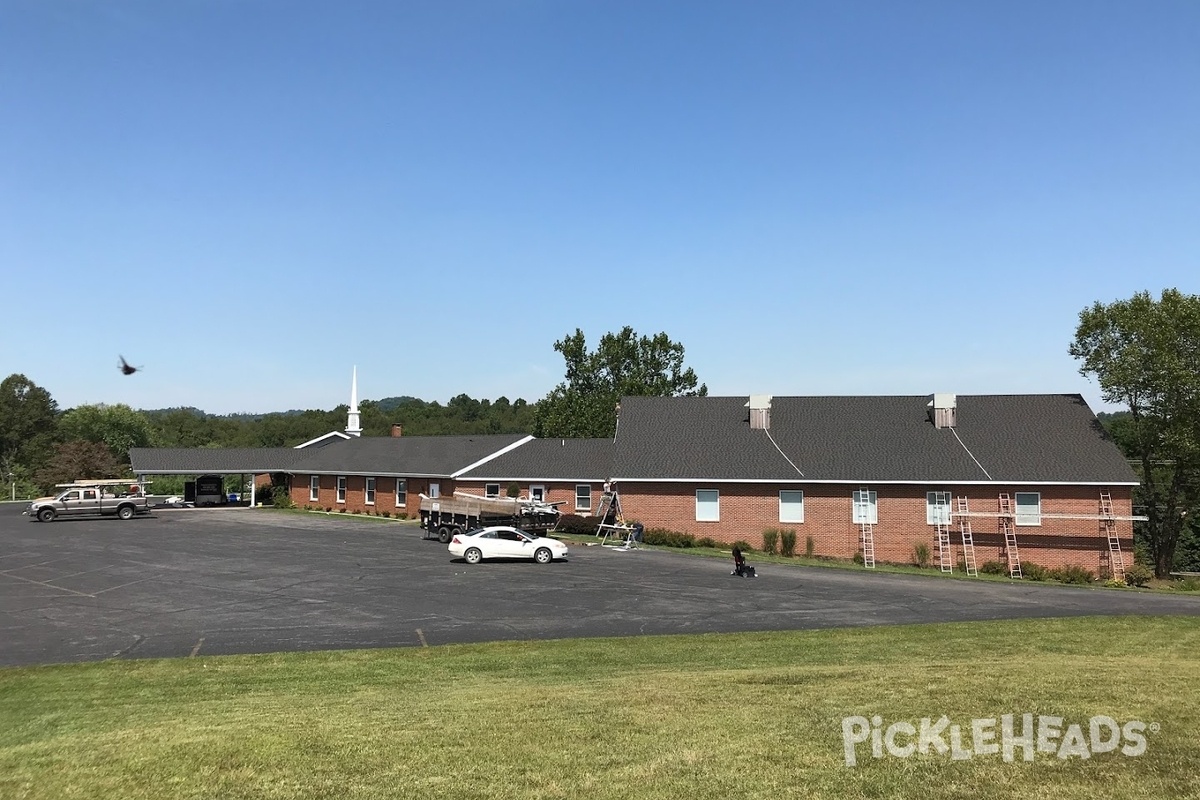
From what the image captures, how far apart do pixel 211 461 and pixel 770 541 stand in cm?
4281

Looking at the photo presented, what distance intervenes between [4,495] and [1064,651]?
95210 millimetres

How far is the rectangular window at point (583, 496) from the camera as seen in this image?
47719mm

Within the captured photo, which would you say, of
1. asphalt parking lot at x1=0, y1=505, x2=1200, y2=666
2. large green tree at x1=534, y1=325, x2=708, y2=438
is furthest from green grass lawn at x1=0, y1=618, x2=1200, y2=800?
large green tree at x1=534, y1=325, x2=708, y2=438

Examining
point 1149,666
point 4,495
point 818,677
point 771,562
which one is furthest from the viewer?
point 4,495

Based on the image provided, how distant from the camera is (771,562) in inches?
1406

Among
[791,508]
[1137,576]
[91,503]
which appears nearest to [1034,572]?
[1137,576]

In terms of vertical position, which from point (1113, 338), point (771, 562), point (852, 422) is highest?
point (1113, 338)

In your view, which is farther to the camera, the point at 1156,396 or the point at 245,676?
the point at 1156,396

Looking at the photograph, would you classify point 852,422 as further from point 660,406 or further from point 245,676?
point 245,676

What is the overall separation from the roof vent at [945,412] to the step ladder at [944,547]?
253 inches

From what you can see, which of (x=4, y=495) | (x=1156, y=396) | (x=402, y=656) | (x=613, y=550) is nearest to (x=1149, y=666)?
(x=402, y=656)

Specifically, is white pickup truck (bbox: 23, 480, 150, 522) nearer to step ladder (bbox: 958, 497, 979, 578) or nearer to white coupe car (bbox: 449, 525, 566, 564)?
white coupe car (bbox: 449, 525, 566, 564)

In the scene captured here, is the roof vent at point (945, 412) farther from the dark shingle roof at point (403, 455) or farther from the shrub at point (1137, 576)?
the dark shingle roof at point (403, 455)

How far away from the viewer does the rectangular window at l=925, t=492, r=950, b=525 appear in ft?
129
